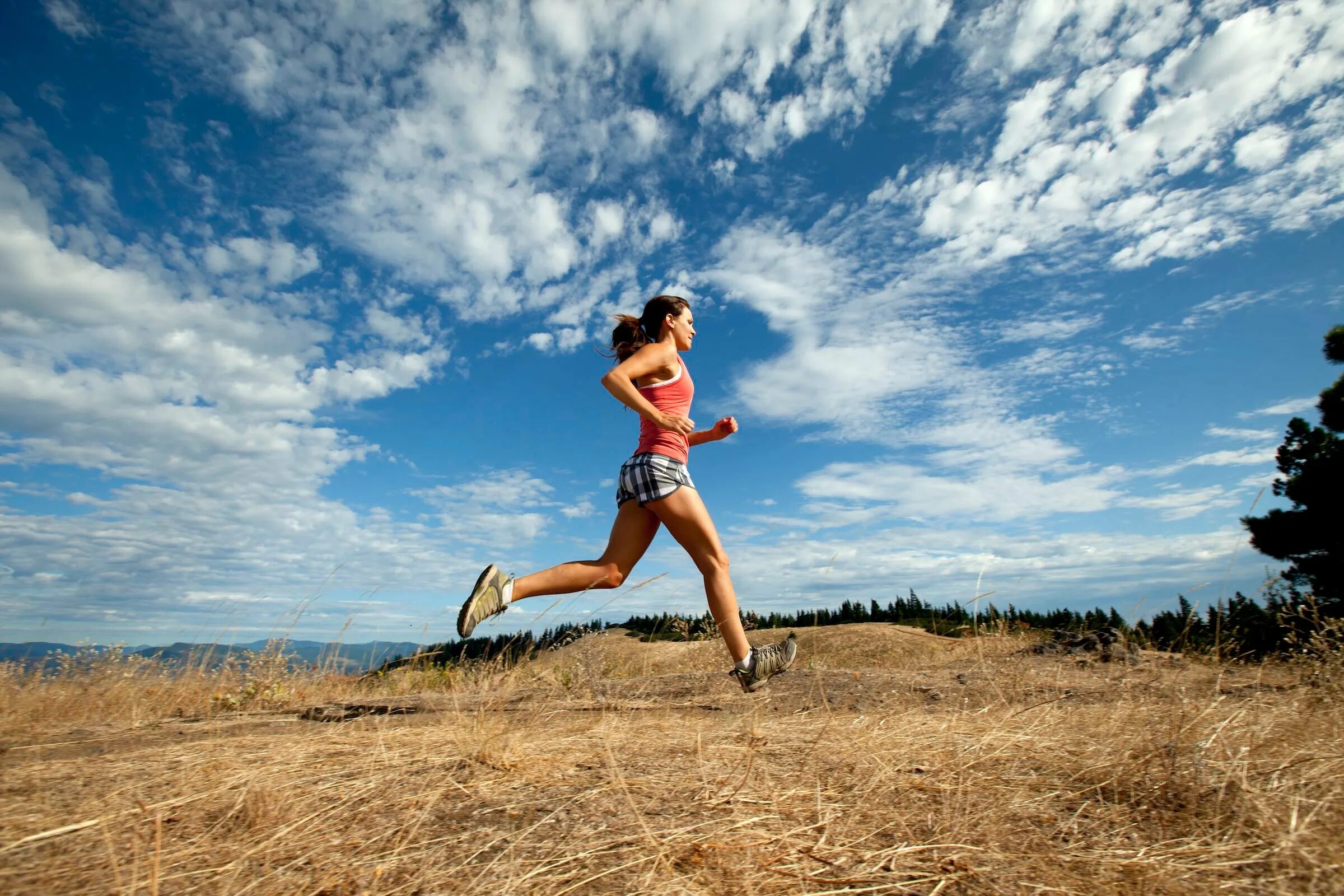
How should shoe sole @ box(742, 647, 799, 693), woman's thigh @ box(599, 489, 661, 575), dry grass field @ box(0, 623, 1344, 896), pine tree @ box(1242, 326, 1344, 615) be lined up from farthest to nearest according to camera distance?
pine tree @ box(1242, 326, 1344, 615), woman's thigh @ box(599, 489, 661, 575), shoe sole @ box(742, 647, 799, 693), dry grass field @ box(0, 623, 1344, 896)

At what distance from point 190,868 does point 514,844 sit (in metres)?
0.75

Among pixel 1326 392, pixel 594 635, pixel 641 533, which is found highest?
pixel 1326 392

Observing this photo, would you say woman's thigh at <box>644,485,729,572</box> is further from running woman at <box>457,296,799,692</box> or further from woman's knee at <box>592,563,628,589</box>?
woman's knee at <box>592,563,628,589</box>

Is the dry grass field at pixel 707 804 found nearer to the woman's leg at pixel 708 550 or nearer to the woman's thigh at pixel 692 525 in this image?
the woman's leg at pixel 708 550

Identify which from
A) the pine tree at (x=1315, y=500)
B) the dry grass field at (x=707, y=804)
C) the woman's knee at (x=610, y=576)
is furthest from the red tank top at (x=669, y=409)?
the pine tree at (x=1315, y=500)

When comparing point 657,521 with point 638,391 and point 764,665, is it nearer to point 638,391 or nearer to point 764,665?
point 638,391

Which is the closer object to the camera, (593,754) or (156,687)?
(593,754)

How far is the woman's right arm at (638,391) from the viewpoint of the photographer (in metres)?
3.90

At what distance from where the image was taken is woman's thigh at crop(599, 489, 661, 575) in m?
4.10

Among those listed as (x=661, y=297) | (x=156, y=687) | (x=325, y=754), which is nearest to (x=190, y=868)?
(x=325, y=754)

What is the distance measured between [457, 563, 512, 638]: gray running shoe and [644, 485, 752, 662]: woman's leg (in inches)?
39.5

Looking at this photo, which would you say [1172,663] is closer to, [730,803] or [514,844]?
[730,803]

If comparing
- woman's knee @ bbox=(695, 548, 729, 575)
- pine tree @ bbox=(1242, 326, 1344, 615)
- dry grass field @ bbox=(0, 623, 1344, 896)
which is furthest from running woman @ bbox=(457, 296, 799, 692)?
pine tree @ bbox=(1242, 326, 1344, 615)

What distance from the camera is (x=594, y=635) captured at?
19.9ft
